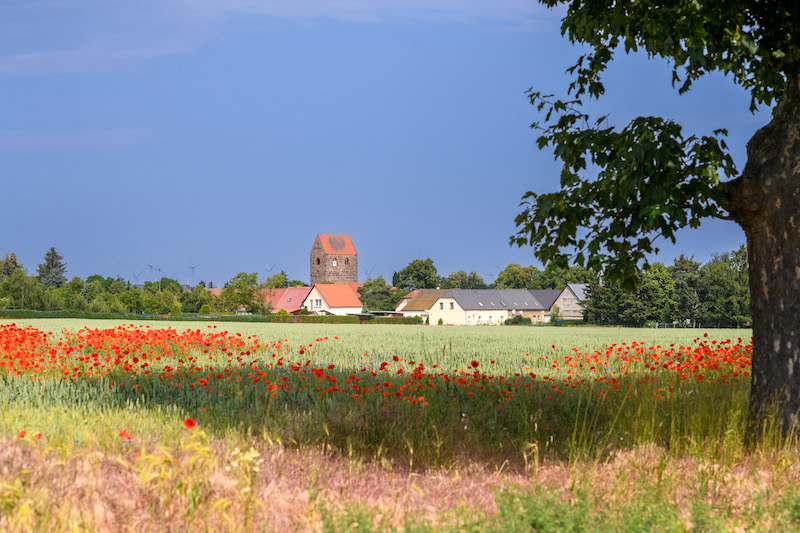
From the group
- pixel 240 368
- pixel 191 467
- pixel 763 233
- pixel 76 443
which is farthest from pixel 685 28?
pixel 240 368

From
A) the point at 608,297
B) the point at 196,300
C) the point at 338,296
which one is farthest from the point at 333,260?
the point at 608,297

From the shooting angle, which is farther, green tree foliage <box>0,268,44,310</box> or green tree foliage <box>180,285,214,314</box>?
green tree foliage <box>180,285,214,314</box>

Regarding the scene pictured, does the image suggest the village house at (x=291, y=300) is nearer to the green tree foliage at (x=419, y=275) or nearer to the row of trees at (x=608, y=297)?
the row of trees at (x=608, y=297)

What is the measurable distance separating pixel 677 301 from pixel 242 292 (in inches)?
2236

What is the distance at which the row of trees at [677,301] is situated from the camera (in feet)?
250

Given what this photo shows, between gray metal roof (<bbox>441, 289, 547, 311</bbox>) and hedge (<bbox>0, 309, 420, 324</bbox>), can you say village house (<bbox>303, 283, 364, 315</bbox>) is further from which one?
hedge (<bbox>0, 309, 420, 324</bbox>)

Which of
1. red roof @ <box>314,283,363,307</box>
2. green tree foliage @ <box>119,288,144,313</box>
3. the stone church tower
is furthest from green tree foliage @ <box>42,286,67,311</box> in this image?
the stone church tower

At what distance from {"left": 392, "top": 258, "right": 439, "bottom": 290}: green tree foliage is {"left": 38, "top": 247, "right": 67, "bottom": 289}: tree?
65.1 metres

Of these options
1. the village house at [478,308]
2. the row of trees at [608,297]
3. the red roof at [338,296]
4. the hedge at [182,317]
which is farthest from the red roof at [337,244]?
the hedge at [182,317]

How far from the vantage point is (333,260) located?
148 metres

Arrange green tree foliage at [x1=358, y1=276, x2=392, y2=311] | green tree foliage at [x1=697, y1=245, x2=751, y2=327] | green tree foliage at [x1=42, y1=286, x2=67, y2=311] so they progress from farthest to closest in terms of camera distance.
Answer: green tree foliage at [x1=358, y1=276, x2=392, y2=311] → green tree foliage at [x1=697, y1=245, x2=751, y2=327] → green tree foliage at [x1=42, y1=286, x2=67, y2=311]

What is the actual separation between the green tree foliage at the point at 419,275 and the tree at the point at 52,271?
65085 millimetres

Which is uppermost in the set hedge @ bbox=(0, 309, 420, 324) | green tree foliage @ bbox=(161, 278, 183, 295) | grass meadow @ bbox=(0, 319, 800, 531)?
green tree foliage @ bbox=(161, 278, 183, 295)

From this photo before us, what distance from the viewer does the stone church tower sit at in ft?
486
